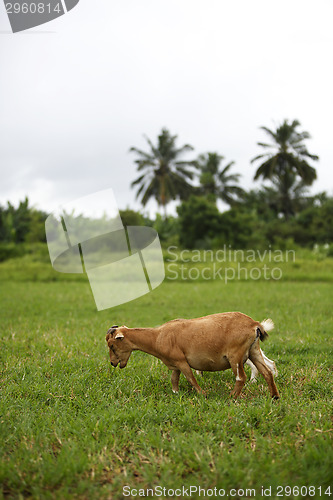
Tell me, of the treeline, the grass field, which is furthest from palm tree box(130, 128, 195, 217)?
the grass field

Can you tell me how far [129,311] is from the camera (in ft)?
43.1

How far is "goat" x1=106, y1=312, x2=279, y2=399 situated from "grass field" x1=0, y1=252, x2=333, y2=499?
13.1 inches

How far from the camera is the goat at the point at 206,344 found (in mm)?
4953

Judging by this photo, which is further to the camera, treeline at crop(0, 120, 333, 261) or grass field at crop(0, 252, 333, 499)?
treeline at crop(0, 120, 333, 261)

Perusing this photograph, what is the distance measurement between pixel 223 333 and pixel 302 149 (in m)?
52.7

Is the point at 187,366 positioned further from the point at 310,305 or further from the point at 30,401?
the point at 310,305

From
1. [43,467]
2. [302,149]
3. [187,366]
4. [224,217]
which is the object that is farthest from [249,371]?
[302,149]

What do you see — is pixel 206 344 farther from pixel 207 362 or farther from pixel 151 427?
pixel 151 427

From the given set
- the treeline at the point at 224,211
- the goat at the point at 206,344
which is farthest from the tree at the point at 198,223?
the goat at the point at 206,344

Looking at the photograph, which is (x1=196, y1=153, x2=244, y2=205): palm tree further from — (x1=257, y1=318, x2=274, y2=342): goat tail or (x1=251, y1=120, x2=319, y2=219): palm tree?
(x1=257, y1=318, x2=274, y2=342): goat tail

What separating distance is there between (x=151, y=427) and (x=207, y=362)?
112cm

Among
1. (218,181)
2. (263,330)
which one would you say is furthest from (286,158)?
(263,330)

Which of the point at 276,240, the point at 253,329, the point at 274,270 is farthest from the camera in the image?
the point at 276,240

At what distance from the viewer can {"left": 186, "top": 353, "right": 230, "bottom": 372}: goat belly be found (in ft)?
16.6
